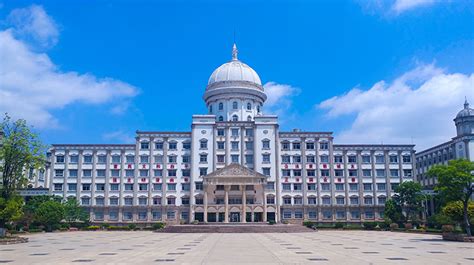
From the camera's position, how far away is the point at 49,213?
52719 millimetres

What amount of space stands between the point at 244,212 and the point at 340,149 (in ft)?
66.0

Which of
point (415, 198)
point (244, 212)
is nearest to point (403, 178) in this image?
point (415, 198)

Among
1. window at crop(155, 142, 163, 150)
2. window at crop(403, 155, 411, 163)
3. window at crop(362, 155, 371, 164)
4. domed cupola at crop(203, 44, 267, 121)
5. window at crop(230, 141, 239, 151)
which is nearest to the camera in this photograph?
window at crop(230, 141, 239, 151)

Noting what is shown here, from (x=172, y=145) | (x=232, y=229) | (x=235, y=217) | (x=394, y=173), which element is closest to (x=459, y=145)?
(x=394, y=173)

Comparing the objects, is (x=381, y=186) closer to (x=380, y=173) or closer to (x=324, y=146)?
(x=380, y=173)

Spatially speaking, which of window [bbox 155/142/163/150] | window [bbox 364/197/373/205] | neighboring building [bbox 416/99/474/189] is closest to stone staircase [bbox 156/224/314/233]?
window [bbox 155/142/163/150]

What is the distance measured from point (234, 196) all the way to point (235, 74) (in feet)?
75.2

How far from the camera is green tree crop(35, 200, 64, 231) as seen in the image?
52.4m

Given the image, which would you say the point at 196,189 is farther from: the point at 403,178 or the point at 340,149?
the point at 403,178

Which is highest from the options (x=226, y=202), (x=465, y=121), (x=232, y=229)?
(x=465, y=121)

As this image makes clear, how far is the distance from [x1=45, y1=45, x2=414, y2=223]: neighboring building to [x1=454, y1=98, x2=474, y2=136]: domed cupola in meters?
8.87

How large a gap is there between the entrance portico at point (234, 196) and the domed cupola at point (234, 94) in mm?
12648

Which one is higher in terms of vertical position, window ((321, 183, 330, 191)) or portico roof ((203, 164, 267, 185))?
portico roof ((203, 164, 267, 185))

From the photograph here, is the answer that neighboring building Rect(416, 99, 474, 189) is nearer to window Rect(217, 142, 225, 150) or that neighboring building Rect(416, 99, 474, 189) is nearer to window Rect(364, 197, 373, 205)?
window Rect(364, 197, 373, 205)
